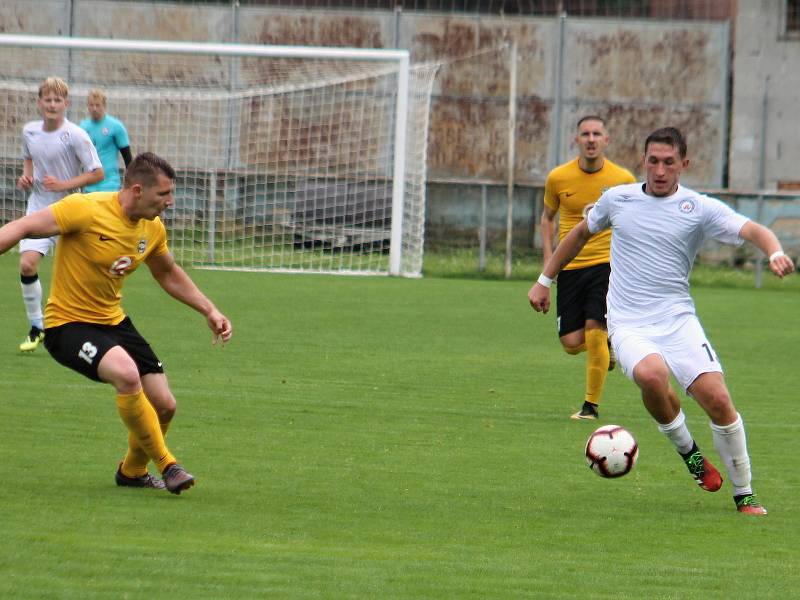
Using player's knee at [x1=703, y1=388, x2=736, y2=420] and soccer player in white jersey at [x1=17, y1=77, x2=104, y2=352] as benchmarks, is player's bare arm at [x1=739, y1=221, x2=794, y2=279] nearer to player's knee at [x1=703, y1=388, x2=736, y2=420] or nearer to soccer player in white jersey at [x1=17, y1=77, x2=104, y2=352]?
player's knee at [x1=703, y1=388, x2=736, y2=420]

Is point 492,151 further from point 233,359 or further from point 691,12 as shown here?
point 233,359

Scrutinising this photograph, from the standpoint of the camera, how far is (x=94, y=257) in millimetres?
6469

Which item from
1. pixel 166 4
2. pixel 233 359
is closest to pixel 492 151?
pixel 166 4

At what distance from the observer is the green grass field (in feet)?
16.4

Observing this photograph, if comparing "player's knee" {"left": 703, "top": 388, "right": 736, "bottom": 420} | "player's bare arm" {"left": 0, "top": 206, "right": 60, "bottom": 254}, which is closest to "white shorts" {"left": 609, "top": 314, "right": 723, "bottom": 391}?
"player's knee" {"left": 703, "top": 388, "right": 736, "bottom": 420}

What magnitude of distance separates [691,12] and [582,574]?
2066 cm

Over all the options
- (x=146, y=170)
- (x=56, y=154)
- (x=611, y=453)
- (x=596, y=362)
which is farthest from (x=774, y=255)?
(x=56, y=154)

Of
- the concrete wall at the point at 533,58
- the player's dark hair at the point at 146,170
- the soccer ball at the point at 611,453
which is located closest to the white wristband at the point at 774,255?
the soccer ball at the point at 611,453

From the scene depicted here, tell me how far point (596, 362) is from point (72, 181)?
15.5ft

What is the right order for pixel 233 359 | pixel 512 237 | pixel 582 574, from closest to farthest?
pixel 582 574 → pixel 233 359 → pixel 512 237

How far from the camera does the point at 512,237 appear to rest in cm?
2192

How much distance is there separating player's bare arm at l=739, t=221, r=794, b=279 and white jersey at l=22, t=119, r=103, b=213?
6.64 m

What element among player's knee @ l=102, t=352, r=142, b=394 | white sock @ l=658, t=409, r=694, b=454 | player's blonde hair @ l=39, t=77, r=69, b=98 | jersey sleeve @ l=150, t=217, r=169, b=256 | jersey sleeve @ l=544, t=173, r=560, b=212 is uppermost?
player's blonde hair @ l=39, t=77, r=69, b=98

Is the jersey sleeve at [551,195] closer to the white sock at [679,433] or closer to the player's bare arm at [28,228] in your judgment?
the white sock at [679,433]
